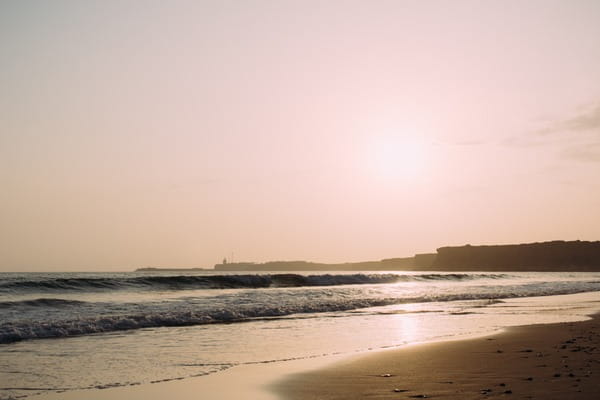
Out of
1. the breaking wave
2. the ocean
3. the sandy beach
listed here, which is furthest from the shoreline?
the breaking wave

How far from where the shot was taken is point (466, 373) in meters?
8.31

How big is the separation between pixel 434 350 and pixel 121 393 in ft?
19.3

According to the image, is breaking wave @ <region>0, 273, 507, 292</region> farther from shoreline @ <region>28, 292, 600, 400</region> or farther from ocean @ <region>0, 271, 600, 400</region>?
shoreline @ <region>28, 292, 600, 400</region>

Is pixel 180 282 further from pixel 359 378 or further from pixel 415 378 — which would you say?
pixel 415 378

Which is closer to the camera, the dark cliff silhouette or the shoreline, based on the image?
the shoreline

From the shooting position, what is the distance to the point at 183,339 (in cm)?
1257

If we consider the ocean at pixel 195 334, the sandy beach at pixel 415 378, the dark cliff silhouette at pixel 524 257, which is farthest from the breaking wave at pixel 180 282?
the dark cliff silhouette at pixel 524 257

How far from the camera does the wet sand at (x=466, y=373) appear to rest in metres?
6.94

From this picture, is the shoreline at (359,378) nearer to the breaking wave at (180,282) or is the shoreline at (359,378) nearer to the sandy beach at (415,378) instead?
the sandy beach at (415,378)

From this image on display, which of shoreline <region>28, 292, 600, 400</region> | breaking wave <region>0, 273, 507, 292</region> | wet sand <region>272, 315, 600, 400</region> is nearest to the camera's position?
wet sand <region>272, 315, 600, 400</region>

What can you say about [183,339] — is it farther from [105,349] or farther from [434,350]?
[434,350]

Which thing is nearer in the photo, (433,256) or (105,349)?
(105,349)

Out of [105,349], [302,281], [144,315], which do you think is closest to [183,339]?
[105,349]

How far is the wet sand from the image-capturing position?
694cm
